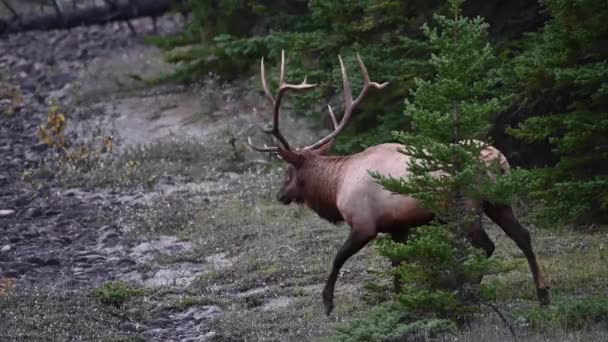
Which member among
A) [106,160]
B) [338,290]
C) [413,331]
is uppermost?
[413,331]

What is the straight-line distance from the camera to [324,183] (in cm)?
1059

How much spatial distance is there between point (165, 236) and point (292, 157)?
3.44m

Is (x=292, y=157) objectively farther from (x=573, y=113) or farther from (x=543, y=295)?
(x=543, y=295)

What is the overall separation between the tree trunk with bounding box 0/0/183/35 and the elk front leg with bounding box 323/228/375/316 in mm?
12480

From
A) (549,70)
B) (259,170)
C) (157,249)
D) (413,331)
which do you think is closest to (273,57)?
(259,170)

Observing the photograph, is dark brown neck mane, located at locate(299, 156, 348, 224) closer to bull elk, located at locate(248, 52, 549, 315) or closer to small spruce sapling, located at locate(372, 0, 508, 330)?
bull elk, located at locate(248, 52, 549, 315)

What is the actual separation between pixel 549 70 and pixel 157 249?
4942 mm

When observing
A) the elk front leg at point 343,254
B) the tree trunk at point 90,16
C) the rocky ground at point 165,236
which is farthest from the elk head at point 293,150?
the tree trunk at point 90,16

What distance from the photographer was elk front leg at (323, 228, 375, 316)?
385 inches

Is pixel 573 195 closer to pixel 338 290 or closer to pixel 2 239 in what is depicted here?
pixel 338 290

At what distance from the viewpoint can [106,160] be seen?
17.9m

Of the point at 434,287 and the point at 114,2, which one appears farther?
the point at 114,2

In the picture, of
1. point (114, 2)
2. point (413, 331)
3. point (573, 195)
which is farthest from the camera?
point (114, 2)

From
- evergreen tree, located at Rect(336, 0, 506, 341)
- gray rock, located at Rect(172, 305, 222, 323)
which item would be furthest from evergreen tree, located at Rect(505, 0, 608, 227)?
gray rock, located at Rect(172, 305, 222, 323)
